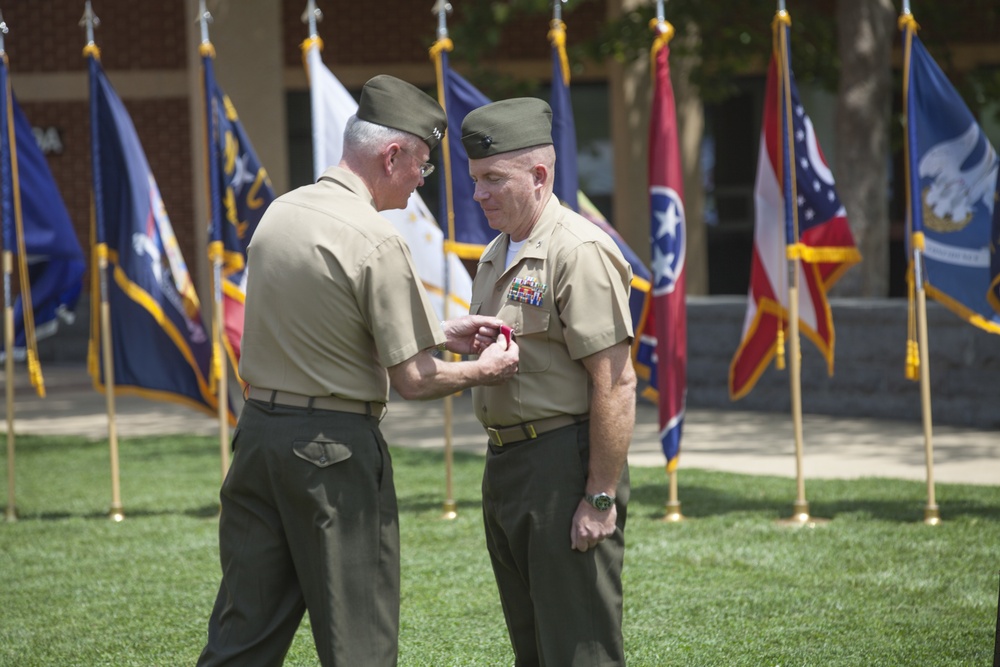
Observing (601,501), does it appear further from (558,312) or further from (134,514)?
(134,514)

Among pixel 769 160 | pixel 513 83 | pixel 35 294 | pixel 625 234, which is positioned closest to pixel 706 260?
pixel 625 234

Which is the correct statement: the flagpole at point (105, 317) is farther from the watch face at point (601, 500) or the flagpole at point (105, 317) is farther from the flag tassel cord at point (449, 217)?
the watch face at point (601, 500)

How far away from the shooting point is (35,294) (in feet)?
26.4

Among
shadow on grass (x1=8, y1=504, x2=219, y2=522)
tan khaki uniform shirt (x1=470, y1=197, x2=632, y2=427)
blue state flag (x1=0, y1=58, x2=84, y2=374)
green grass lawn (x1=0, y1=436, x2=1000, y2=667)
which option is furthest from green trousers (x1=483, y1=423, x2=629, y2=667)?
blue state flag (x1=0, y1=58, x2=84, y2=374)

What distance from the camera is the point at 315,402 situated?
11.3 feet

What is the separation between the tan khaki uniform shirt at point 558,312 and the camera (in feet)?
11.4

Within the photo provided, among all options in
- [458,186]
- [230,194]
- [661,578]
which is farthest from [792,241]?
[230,194]

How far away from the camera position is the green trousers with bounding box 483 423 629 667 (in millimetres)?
3527

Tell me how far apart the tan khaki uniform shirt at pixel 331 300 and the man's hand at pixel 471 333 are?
7.4 inches

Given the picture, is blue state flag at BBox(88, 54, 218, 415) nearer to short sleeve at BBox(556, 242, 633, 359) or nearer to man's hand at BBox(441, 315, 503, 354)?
man's hand at BBox(441, 315, 503, 354)

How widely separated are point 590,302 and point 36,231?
569cm

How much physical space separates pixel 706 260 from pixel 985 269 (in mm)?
11710

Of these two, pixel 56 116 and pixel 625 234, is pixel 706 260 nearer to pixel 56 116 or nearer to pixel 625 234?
pixel 625 234

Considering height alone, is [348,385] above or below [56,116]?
below
